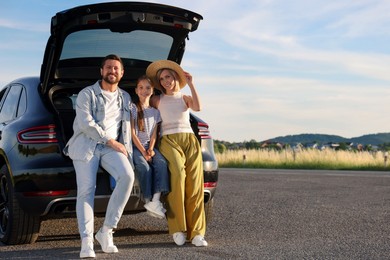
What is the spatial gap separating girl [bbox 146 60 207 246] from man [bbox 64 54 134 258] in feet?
1.84

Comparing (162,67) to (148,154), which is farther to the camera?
(162,67)

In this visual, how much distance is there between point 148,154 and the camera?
669 cm

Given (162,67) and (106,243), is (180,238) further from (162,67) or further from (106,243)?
(162,67)

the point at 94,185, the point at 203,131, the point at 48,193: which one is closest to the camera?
the point at 94,185

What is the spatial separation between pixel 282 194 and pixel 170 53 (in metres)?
6.57

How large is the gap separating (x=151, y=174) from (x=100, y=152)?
0.59 meters

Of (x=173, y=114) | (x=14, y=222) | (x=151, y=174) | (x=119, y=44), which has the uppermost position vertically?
(x=119, y=44)

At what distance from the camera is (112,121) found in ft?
21.1

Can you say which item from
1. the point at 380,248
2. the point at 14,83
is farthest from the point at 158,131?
the point at 380,248

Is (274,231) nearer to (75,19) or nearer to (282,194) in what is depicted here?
(75,19)

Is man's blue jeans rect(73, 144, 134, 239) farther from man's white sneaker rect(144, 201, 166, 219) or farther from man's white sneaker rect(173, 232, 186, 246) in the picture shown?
man's white sneaker rect(173, 232, 186, 246)

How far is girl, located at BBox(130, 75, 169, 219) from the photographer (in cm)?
655

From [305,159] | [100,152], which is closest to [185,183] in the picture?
[100,152]

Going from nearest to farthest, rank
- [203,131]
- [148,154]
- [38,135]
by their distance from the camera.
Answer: [38,135] → [148,154] → [203,131]
